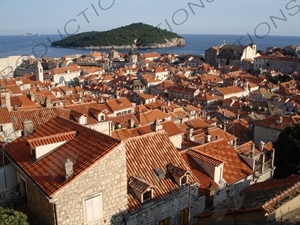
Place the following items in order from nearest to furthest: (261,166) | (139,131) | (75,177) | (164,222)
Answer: (75,177)
(164,222)
(261,166)
(139,131)

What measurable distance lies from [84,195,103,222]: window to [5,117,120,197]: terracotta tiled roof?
84cm

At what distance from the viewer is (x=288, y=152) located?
20891mm

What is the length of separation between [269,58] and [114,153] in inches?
3885

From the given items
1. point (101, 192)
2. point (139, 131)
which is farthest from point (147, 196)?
point (139, 131)

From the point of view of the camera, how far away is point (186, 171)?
33.8ft

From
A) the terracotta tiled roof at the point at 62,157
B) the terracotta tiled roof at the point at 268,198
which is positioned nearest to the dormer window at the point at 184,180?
the terracotta tiled roof at the point at 268,198

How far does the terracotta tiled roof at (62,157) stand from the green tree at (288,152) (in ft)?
48.6

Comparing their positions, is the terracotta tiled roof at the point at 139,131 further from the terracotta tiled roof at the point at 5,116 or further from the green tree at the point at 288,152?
the green tree at the point at 288,152

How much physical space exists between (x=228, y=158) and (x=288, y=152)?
8.14 m

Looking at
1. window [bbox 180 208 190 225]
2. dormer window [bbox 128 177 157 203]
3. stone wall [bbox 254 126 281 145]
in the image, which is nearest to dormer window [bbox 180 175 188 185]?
window [bbox 180 208 190 225]

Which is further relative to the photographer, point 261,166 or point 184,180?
point 261,166

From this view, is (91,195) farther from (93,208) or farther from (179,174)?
(179,174)

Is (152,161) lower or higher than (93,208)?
higher

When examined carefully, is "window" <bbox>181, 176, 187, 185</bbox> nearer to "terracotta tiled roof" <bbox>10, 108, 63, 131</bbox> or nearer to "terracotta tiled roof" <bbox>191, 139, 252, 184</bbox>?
"terracotta tiled roof" <bbox>191, 139, 252, 184</bbox>
